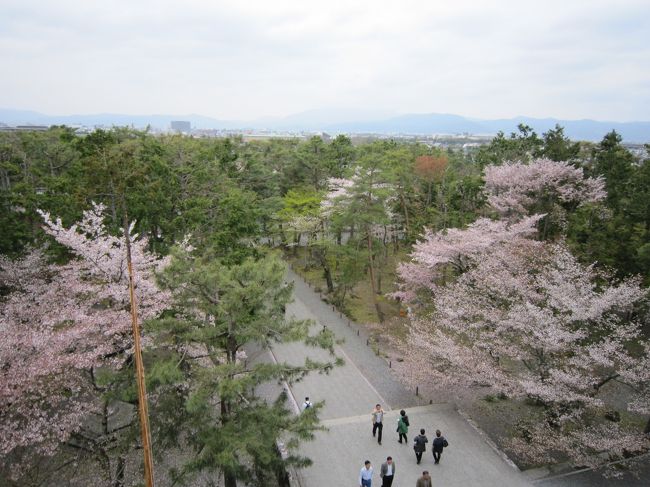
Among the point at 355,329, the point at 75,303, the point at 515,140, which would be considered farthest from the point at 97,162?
the point at 515,140

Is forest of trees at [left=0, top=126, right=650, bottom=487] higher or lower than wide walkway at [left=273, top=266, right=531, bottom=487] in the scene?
higher

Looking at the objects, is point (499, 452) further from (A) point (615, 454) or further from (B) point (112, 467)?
(B) point (112, 467)

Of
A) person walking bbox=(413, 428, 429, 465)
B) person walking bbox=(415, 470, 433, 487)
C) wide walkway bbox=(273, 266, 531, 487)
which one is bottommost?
wide walkway bbox=(273, 266, 531, 487)

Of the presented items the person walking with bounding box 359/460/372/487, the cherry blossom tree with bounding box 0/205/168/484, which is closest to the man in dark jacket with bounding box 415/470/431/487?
the person walking with bounding box 359/460/372/487

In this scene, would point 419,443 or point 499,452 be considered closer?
point 419,443

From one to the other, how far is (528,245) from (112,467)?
14.7 metres

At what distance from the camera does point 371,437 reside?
1146cm

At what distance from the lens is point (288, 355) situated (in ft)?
53.5

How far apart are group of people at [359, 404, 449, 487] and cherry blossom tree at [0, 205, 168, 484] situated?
6.11 m

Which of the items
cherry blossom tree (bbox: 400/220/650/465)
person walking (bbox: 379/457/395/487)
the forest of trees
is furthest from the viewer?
cherry blossom tree (bbox: 400/220/650/465)

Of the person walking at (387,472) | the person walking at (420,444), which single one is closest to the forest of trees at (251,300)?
the person walking at (420,444)

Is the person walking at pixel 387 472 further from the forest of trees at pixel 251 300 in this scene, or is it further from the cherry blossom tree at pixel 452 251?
the cherry blossom tree at pixel 452 251

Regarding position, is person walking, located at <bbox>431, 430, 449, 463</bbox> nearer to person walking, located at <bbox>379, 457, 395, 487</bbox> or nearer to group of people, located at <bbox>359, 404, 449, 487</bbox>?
group of people, located at <bbox>359, 404, 449, 487</bbox>

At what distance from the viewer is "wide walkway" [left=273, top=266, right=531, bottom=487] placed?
1008 cm
